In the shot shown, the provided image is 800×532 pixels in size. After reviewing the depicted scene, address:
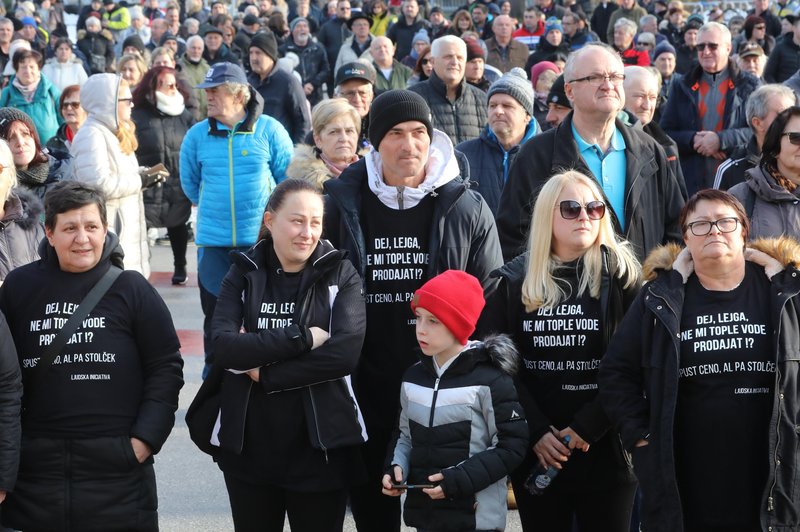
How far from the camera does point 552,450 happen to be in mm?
3863

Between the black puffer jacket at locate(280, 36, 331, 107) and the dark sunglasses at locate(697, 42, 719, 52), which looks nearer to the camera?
the dark sunglasses at locate(697, 42, 719, 52)

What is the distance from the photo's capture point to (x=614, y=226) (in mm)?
4598

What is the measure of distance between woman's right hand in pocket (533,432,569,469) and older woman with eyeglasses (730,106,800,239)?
4.84ft

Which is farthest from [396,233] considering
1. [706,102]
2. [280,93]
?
[280,93]

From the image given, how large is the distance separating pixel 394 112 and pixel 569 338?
1079 mm

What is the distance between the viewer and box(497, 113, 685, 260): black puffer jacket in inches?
A: 181

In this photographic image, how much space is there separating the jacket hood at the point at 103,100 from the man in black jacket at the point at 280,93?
3083 millimetres

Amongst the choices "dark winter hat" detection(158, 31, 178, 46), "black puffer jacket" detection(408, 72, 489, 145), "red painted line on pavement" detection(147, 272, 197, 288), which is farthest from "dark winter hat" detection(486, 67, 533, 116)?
"dark winter hat" detection(158, 31, 178, 46)

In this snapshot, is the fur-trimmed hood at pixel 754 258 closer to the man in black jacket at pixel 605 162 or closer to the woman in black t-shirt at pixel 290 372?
the man in black jacket at pixel 605 162

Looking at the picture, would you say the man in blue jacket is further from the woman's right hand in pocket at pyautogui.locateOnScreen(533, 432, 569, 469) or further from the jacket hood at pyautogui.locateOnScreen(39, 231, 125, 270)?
the woman's right hand in pocket at pyautogui.locateOnScreen(533, 432, 569, 469)

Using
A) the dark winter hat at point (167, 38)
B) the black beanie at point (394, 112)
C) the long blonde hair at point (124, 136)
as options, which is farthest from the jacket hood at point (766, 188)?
the dark winter hat at point (167, 38)

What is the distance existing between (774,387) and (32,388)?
2617 mm

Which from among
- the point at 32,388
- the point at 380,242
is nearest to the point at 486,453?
the point at 380,242

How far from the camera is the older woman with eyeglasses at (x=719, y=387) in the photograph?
11.6ft
